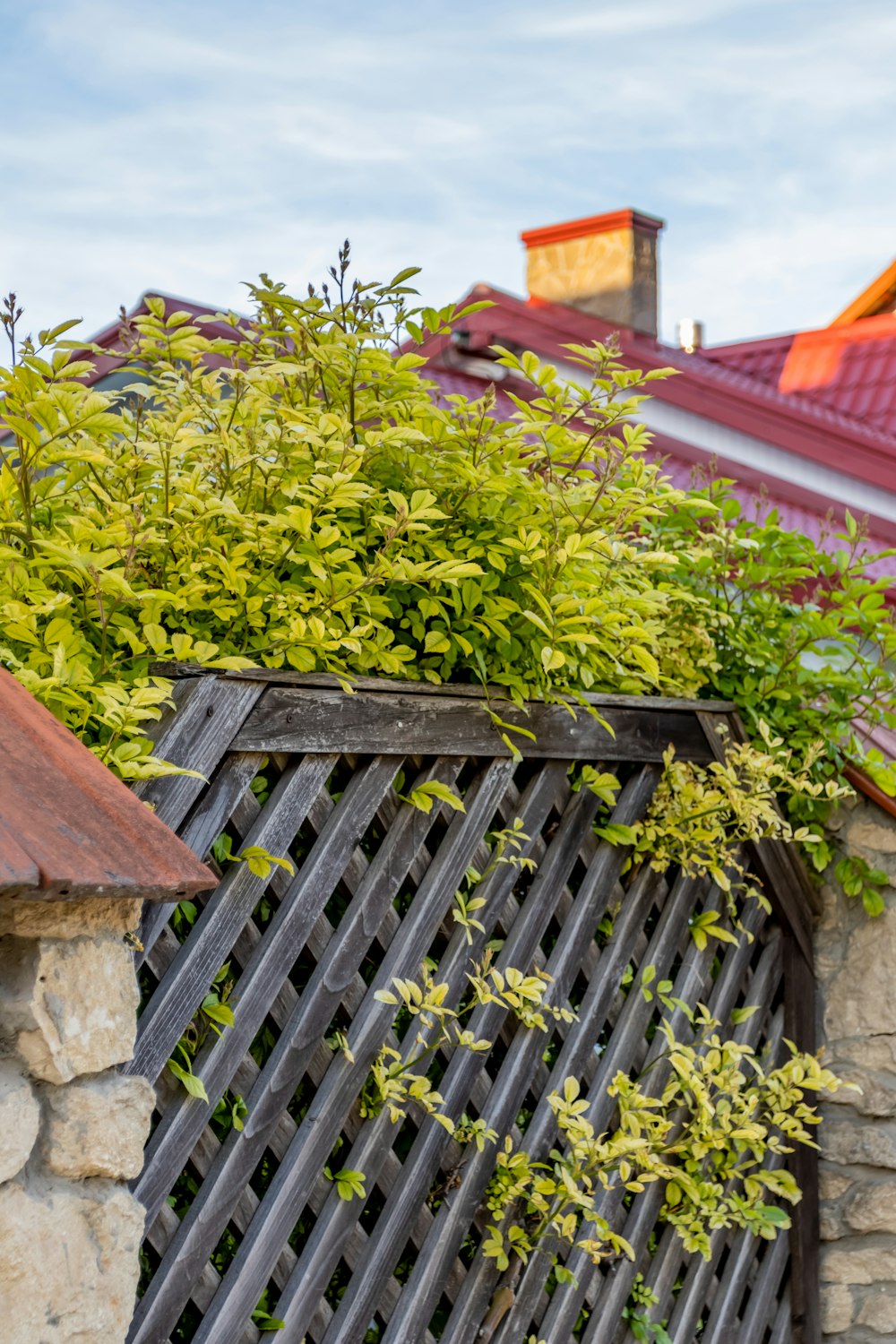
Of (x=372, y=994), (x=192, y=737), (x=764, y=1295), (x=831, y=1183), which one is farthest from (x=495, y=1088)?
(x=831, y=1183)

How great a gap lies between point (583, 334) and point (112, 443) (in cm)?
530

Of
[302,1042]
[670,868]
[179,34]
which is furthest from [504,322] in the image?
[302,1042]

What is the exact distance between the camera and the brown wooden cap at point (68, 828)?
54.1 inches

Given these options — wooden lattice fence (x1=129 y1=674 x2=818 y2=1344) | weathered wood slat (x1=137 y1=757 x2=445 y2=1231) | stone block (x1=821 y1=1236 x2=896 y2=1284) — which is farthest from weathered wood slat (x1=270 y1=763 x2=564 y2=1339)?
stone block (x1=821 y1=1236 x2=896 y2=1284)

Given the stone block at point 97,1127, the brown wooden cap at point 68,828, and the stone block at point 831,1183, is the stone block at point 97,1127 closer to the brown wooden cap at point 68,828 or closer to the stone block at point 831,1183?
the brown wooden cap at point 68,828

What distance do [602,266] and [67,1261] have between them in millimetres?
7074

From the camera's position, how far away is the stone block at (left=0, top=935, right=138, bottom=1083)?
4.74ft

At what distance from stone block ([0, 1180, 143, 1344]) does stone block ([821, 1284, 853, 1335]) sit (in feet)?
7.70

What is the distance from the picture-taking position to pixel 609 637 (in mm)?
2525

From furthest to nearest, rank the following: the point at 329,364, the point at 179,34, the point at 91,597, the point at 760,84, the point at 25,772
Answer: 1. the point at 760,84
2. the point at 179,34
3. the point at 329,364
4. the point at 91,597
5. the point at 25,772

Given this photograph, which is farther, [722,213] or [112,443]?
[722,213]

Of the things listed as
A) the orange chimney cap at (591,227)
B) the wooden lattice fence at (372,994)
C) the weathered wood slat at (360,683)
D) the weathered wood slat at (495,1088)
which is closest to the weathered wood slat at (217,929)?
the wooden lattice fence at (372,994)

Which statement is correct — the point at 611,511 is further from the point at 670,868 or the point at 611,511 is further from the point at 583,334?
the point at 583,334

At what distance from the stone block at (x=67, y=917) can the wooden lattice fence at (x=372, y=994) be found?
28 centimetres
